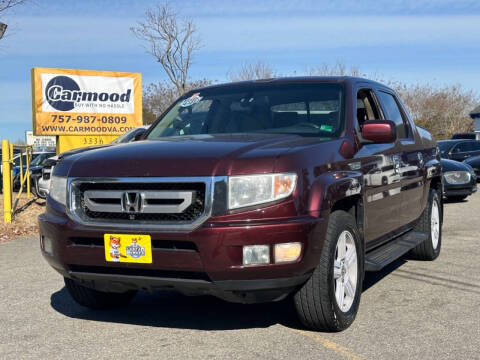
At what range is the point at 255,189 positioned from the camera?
3.88 meters

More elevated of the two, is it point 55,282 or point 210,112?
point 210,112

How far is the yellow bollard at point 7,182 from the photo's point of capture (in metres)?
11.1

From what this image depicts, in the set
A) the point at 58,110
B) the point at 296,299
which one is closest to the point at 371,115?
the point at 296,299

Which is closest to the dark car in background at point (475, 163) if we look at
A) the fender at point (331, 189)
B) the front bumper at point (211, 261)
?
the fender at point (331, 189)

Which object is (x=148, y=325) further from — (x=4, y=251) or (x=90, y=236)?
(x=4, y=251)

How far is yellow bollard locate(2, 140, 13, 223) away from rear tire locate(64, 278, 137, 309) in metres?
6.57

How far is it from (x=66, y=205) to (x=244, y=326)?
5.01 feet

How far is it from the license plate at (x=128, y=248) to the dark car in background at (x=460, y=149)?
17693 millimetres

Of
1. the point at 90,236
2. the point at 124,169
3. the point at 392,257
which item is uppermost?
the point at 124,169

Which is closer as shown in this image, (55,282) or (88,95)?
(55,282)

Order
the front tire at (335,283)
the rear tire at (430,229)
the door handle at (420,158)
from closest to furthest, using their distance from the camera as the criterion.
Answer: the front tire at (335,283), the door handle at (420,158), the rear tire at (430,229)

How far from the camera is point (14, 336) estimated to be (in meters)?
4.55

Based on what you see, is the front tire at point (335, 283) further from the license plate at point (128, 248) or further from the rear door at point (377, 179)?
the license plate at point (128, 248)

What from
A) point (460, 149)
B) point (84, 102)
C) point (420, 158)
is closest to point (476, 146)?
point (460, 149)
